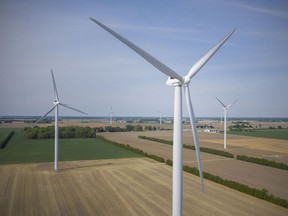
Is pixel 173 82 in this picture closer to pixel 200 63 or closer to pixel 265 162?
pixel 200 63

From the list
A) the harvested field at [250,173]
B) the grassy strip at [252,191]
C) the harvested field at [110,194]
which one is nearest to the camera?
the harvested field at [110,194]

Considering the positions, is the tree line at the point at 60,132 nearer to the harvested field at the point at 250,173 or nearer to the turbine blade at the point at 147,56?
the harvested field at the point at 250,173

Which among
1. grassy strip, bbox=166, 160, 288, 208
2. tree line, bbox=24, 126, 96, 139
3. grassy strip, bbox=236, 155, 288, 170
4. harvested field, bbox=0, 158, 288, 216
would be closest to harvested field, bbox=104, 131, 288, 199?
grassy strip, bbox=236, 155, 288, 170

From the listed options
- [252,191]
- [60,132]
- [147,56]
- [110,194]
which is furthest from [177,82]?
[60,132]

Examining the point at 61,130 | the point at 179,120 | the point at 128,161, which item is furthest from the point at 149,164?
the point at 61,130

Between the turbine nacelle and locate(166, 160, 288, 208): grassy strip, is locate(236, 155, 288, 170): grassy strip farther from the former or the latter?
the turbine nacelle

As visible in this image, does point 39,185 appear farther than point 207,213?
Yes

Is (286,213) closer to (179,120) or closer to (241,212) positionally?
(241,212)

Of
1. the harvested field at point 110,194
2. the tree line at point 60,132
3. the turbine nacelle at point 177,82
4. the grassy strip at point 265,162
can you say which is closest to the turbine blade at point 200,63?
the turbine nacelle at point 177,82
